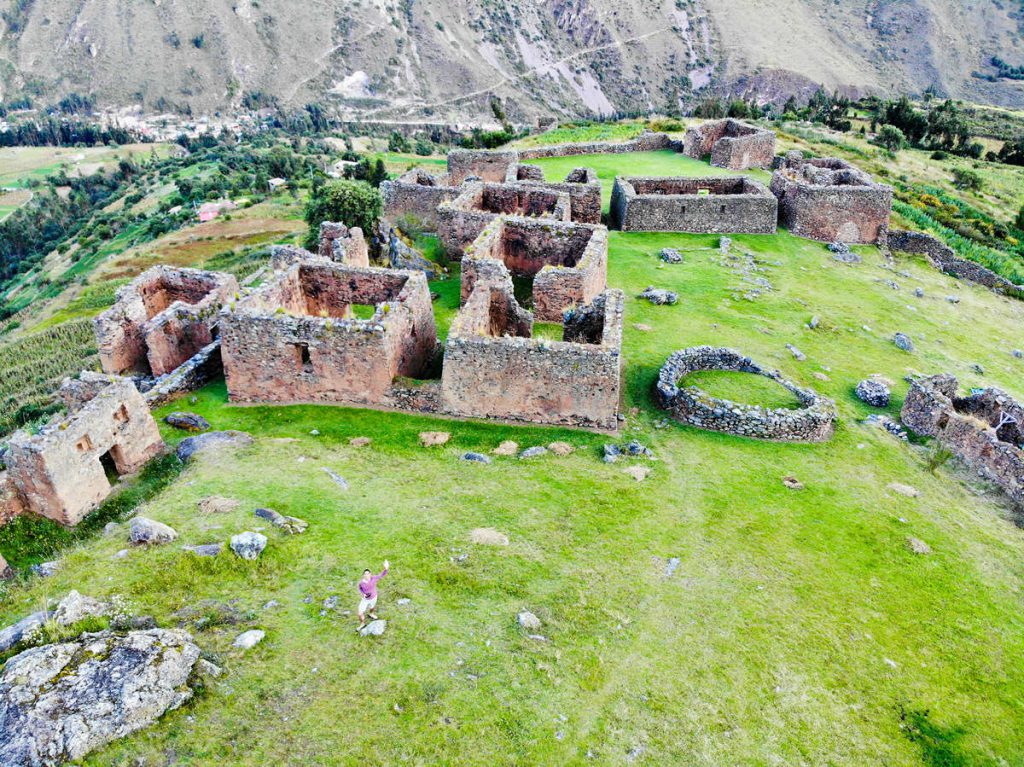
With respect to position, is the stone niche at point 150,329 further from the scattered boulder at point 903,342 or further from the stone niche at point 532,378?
the scattered boulder at point 903,342

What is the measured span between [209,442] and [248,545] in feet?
19.0

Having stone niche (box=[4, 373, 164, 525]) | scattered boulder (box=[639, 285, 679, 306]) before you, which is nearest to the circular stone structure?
scattered boulder (box=[639, 285, 679, 306])

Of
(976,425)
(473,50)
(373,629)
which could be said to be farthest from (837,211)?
(473,50)

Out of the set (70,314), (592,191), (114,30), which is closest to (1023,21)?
(592,191)

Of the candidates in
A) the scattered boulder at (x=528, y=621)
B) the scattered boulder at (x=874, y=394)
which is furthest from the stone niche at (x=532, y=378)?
the scattered boulder at (x=874, y=394)

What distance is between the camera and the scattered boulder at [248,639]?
860 centimetres

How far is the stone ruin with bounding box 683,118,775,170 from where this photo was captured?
39719 mm

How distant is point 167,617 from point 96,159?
158 m

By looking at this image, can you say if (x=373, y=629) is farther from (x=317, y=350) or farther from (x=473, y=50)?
(x=473, y=50)

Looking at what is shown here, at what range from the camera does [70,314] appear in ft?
196

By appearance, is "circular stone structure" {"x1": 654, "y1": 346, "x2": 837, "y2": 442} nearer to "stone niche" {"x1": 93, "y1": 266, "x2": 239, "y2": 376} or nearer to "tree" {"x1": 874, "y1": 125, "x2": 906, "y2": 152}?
"stone niche" {"x1": 93, "y1": 266, "x2": 239, "y2": 376}

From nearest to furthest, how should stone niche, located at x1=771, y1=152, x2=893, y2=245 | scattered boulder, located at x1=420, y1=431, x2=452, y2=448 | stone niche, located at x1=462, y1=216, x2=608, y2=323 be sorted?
1. scattered boulder, located at x1=420, y1=431, x2=452, y2=448
2. stone niche, located at x1=462, y1=216, x2=608, y2=323
3. stone niche, located at x1=771, y1=152, x2=893, y2=245

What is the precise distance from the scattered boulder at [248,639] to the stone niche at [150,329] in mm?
12310

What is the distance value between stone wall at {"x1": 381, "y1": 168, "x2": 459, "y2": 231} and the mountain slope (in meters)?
133
